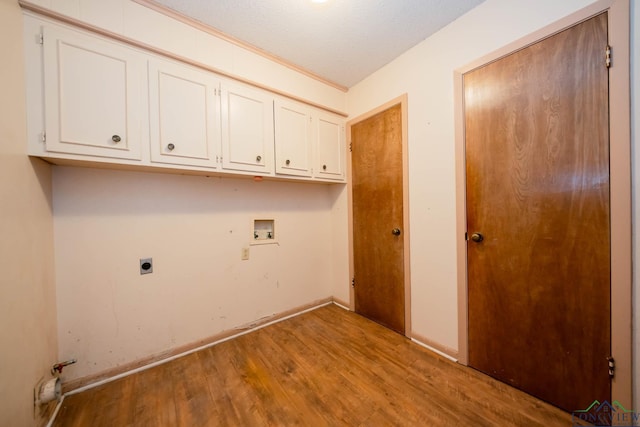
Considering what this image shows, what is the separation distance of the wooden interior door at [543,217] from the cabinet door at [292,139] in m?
1.35

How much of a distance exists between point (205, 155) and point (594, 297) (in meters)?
2.47

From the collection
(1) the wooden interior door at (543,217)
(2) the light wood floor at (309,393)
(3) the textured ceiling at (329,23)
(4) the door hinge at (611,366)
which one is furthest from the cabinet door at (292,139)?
(4) the door hinge at (611,366)

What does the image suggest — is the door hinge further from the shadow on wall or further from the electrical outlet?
the electrical outlet

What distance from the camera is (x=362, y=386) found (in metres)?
1.43

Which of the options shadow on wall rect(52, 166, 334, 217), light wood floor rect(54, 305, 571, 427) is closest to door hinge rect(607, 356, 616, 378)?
light wood floor rect(54, 305, 571, 427)

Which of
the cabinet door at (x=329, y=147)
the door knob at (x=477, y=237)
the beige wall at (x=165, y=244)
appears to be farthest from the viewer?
the cabinet door at (x=329, y=147)

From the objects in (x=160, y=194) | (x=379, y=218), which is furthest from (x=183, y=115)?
(x=379, y=218)

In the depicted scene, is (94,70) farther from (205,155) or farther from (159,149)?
(205,155)

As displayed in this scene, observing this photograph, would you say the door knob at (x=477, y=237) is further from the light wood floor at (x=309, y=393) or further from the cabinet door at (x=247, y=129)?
the cabinet door at (x=247, y=129)

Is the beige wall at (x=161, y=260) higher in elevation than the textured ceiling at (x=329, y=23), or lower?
lower

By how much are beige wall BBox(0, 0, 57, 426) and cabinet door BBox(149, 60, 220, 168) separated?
20.5 inches

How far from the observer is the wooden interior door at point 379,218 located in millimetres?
2029

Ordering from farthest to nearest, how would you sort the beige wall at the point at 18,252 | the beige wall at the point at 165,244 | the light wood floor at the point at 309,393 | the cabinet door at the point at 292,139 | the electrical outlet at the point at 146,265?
the cabinet door at the point at 292,139
the electrical outlet at the point at 146,265
the beige wall at the point at 165,244
the light wood floor at the point at 309,393
the beige wall at the point at 18,252

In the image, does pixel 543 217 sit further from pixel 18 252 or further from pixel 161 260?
pixel 18 252
